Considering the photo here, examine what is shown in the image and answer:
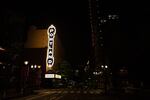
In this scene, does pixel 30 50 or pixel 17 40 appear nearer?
pixel 17 40

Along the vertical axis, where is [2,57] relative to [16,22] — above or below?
below

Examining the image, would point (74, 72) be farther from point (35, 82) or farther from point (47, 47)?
point (35, 82)

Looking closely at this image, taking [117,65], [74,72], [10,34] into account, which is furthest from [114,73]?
[74,72]

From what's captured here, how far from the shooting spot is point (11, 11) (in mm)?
39406

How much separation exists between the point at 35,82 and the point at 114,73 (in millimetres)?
26487

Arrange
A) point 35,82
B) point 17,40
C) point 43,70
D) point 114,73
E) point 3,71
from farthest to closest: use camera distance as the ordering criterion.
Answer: point 43,70
point 35,82
point 17,40
point 3,71
point 114,73

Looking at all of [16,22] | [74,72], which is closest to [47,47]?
[16,22]

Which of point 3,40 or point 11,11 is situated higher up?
point 11,11

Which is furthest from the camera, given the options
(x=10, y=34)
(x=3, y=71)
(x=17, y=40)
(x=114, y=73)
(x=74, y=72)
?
(x=74, y=72)

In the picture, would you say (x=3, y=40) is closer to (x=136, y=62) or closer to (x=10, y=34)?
(x=10, y=34)

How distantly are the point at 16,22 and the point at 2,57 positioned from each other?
10.9 m

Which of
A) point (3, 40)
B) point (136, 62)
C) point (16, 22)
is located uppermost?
point (16, 22)

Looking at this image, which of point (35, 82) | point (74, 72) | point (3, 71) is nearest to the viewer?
point (3, 71)

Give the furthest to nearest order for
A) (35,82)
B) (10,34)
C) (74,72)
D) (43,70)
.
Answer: (74,72), (43,70), (35,82), (10,34)
